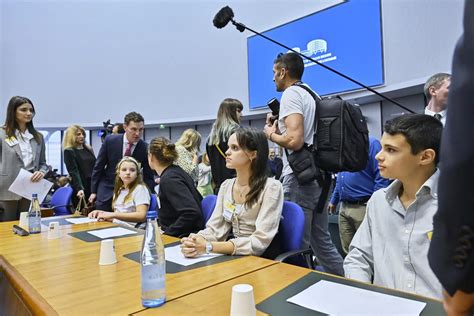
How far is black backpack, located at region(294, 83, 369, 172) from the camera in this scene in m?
1.97

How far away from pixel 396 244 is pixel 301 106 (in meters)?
1.07

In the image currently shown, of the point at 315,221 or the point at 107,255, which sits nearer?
the point at 107,255

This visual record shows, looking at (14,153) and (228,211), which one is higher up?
(14,153)

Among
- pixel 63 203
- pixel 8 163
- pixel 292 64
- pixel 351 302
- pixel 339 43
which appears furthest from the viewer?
pixel 339 43

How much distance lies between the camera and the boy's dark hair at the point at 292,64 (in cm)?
219

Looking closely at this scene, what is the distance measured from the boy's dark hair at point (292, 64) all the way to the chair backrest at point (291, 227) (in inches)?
36.9

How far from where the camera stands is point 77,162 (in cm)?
384

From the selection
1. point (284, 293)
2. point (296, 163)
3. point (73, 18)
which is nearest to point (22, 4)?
point (73, 18)

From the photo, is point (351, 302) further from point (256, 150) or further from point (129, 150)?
point (129, 150)

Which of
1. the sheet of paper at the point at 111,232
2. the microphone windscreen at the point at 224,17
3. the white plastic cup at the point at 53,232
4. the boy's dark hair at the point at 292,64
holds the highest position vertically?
the microphone windscreen at the point at 224,17

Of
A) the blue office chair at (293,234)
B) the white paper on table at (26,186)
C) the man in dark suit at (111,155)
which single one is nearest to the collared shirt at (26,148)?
the white paper on table at (26,186)

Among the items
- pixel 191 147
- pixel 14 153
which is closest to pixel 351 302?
pixel 14 153

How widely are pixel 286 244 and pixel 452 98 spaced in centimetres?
137

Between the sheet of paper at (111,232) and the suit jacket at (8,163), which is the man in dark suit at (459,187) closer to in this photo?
the sheet of paper at (111,232)
